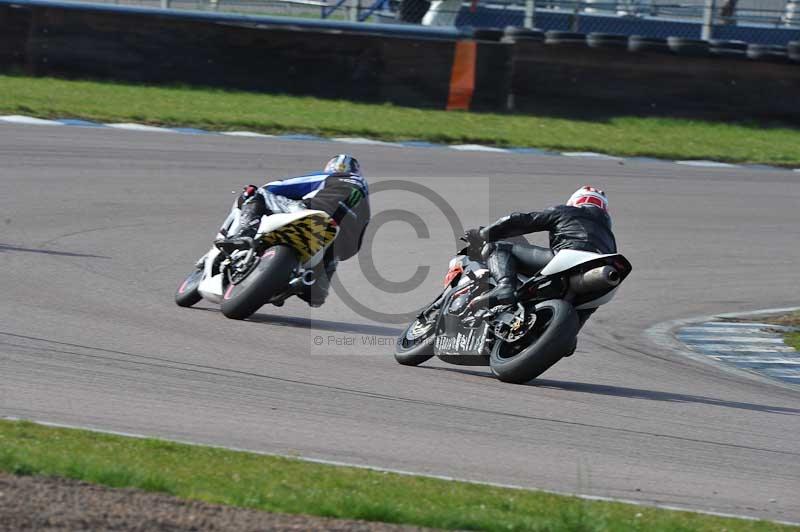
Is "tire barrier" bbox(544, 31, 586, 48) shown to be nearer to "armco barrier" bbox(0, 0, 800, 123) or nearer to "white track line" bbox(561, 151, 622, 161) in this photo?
"armco barrier" bbox(0, 0, 800, 123)

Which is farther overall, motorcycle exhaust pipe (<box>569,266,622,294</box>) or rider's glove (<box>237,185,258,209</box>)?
rider's glove (<box>237,185,258,209</box>)

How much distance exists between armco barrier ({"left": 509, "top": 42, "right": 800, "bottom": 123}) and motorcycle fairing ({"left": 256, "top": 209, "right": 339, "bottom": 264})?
448 inches

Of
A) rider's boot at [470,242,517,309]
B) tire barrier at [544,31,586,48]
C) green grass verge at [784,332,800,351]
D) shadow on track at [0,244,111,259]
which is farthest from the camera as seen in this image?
tire barrier at [544,31,586,48]

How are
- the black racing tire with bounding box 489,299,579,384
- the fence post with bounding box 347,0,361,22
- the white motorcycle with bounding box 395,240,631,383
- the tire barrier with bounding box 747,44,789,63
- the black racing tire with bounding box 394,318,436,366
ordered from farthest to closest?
the fence post with bounding box 347,0,361,22, the tire barrier with bounding box 747,44,789,63, the black racing tire with bounding box 394,318,436,366, the white motorcycle with bounding box 395,240,631,383, the black racing tire with bounding box 489,299,579,384

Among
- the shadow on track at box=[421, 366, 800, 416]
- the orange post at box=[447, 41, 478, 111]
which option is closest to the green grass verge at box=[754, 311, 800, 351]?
the shadow on track at box=[421, 366, 800, 416]

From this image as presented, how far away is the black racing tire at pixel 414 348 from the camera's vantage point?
8.36 m

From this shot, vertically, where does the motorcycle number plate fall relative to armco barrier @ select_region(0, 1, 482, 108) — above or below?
below

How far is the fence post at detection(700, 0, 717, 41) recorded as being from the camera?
22.6m

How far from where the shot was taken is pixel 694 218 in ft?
50.3

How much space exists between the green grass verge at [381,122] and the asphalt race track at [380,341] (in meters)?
1.37

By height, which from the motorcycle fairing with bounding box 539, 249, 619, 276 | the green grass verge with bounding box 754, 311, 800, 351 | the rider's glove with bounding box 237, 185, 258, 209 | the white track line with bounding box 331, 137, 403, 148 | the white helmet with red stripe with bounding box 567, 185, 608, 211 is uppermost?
the white helmet with red stripe with bounding box 567, 185, 608, 211

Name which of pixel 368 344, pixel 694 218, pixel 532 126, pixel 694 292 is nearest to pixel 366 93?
pixel 532 126

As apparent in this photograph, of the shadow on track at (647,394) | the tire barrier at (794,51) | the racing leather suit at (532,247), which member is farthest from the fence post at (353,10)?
the shadow on track at (647,394)

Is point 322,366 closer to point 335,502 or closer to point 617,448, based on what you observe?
point 617,448
